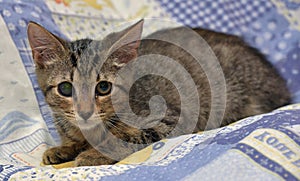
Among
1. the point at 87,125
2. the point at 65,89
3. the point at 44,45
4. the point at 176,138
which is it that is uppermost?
the point at 44,45

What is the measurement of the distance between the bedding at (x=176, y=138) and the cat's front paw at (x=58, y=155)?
0.03 m

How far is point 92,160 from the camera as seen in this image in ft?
4.43

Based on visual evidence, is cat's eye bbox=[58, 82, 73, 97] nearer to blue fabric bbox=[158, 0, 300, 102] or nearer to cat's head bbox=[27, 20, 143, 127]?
cat's head bbox=[27, 20, 143, 127]

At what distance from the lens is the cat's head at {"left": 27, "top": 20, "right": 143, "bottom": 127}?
139 centimetres

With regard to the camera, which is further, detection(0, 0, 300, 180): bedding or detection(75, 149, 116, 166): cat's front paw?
detection(75, 149, 116, 166): cat's front paw

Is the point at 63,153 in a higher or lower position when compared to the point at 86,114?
lower

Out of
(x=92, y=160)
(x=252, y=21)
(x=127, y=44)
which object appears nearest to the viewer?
(x=92, y=160)

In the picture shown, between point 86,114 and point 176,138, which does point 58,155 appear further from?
point 176,138

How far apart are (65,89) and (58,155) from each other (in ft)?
0.67

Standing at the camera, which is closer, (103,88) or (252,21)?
(103,88)

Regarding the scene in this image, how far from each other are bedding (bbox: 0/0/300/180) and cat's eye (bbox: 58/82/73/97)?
0.21 m

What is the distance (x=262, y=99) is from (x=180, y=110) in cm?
37

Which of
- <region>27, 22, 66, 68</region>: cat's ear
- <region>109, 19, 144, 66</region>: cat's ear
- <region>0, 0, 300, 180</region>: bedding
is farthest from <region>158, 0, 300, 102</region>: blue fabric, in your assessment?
<region>27, 22, 66, 68</region>: cat's ear

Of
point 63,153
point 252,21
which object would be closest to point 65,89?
point 63,153
